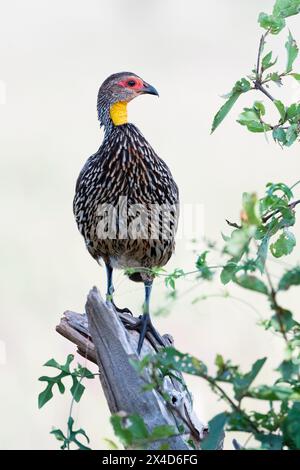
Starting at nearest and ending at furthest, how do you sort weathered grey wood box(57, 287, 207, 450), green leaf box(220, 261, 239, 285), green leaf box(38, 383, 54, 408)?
green leaf box(220, 261, 239, 285)
weathered grey wood box(57, 287, 207, 450)
green leaf box(38, 383, 54, 408)

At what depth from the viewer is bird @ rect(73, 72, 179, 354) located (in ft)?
14.2

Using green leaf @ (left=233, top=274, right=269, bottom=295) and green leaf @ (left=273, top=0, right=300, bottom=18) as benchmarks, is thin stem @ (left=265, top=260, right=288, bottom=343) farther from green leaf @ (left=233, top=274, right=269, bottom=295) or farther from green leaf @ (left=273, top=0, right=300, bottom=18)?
green leaf @ (left=273, top=0, right=300, bottom=18)

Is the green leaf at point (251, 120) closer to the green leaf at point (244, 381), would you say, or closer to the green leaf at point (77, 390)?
the green leaf at point (77, 390)

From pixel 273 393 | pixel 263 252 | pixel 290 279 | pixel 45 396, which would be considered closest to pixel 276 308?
pixel 290 279

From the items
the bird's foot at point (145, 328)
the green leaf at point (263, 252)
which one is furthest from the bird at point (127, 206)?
the green leaf at point (263, 252)

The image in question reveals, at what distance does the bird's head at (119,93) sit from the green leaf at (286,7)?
5.66 feet

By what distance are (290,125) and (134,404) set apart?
102cm

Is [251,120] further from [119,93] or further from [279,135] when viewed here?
[119,93]

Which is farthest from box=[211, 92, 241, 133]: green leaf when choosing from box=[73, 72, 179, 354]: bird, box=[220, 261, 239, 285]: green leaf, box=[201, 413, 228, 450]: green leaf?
box=[73, 72, 179, 354]: bird

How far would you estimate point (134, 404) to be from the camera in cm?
285

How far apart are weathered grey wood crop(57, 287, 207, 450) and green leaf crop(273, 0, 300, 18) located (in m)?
1.05

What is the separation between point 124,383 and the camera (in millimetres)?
2877

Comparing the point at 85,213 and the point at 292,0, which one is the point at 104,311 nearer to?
the point at 292,0
